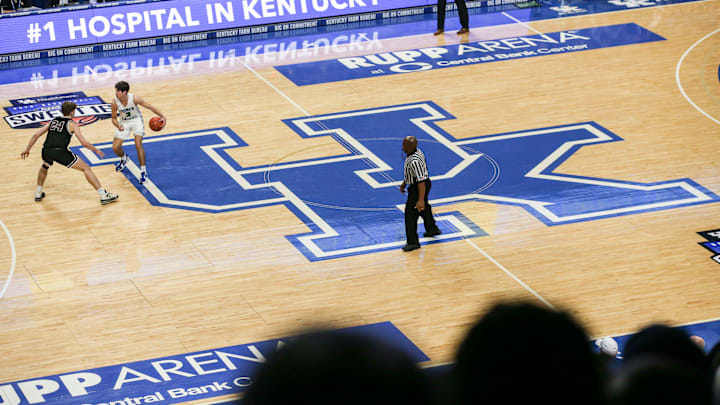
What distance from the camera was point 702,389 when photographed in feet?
6.38

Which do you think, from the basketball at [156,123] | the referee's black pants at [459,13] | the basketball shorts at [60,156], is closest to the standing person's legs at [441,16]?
the referee's black pants at [459,13]

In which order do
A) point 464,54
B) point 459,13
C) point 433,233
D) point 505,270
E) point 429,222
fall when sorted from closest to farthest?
point 505,270 → point 429,222 → point 433,233 → point 464,54 → point 459,13

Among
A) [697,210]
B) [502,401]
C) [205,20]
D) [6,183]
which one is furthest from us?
[205,20]

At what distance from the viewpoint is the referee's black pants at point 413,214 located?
47.5 feet

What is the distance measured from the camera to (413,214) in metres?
14.6

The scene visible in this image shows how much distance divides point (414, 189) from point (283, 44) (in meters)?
12.3

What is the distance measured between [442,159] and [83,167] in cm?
646

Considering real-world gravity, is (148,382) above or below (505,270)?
above

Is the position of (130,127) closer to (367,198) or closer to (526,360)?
(367,198)

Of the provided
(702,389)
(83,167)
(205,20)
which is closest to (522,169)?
(83,167)

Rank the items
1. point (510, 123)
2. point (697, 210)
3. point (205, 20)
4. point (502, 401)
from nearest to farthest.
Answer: point (502, 401) < point (697, 210) < point (510, 123) < point (205, 20)

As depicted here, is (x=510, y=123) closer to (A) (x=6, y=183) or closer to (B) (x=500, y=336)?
(A) (x=6, y=183)

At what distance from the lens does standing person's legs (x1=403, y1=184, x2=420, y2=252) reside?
14484 millimetres

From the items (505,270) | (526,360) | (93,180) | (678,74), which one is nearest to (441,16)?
(678,74)
